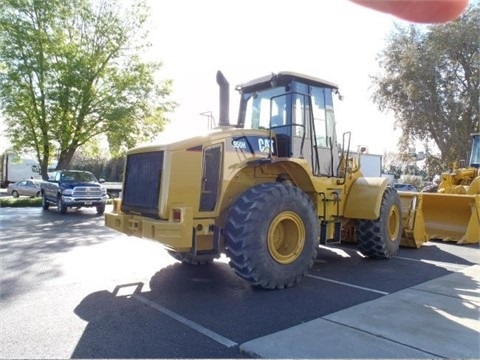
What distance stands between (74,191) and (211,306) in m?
13.4

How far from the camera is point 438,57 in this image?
24.2 m

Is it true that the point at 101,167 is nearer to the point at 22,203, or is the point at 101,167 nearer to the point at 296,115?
the point at 22,203

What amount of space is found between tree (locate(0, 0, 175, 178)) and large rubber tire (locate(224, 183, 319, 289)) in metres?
17.5

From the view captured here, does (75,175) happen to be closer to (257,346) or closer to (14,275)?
(14,275)

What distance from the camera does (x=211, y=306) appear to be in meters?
5.00

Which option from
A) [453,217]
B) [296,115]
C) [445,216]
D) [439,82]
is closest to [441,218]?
[445,216]

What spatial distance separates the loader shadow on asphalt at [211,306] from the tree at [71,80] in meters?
16.8

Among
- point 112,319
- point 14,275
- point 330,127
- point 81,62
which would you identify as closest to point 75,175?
point 81,62

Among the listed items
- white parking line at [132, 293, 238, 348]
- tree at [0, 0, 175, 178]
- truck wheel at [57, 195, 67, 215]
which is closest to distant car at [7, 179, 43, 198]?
tree at [0, 0, 175, 178]

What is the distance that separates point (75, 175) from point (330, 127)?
13.3m

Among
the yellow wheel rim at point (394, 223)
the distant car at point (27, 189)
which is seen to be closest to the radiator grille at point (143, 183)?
the yellow wheel rim at point (394, 223)

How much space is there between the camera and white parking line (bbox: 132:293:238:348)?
393 cm

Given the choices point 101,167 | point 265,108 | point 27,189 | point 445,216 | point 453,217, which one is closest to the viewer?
point 265,108

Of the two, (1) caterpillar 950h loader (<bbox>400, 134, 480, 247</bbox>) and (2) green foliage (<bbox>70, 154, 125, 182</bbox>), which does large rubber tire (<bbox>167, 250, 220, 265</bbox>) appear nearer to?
(1) caterpillar 950h loader (<bbox>400, 134, 480, 247</bbox>)
